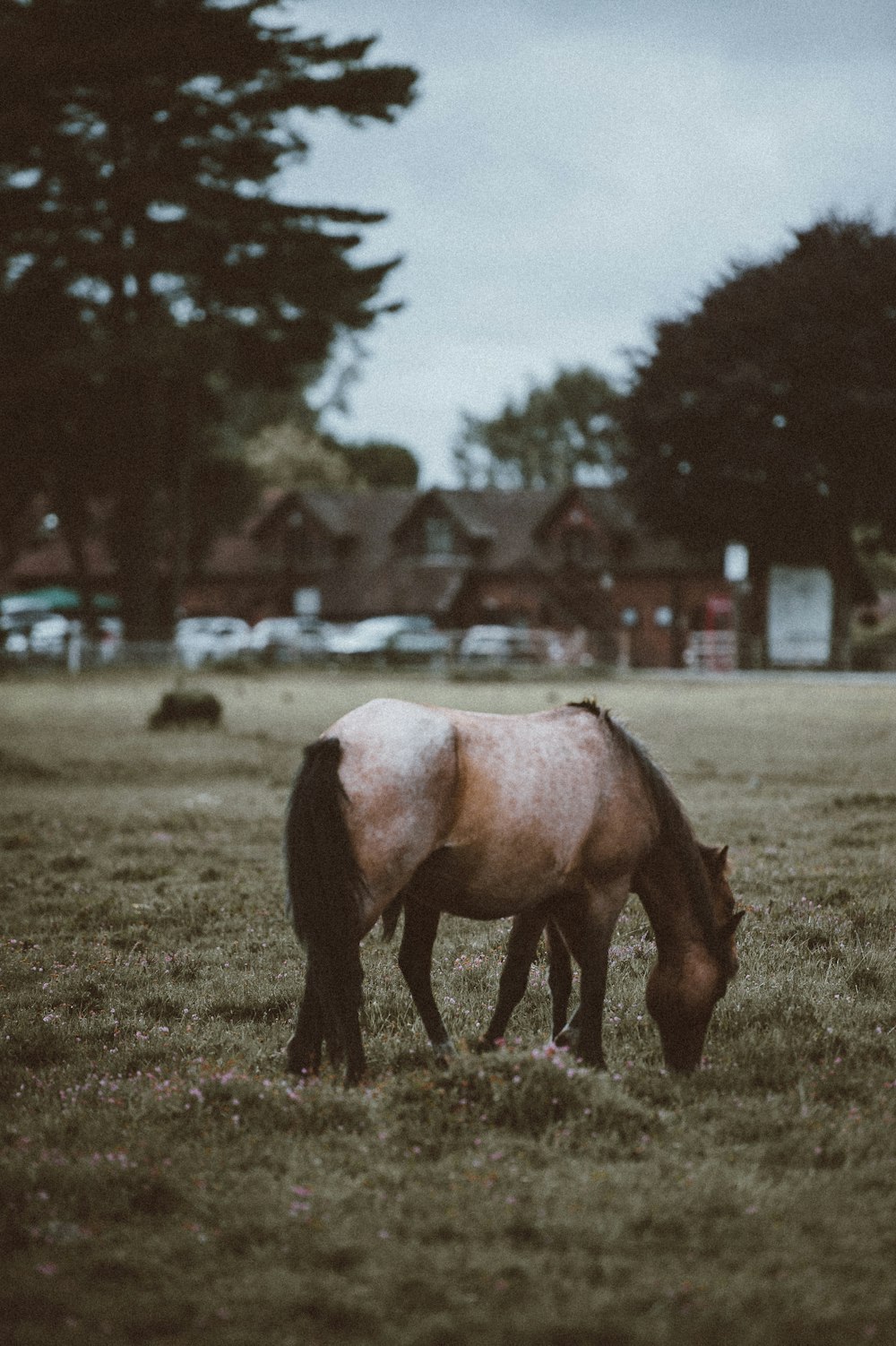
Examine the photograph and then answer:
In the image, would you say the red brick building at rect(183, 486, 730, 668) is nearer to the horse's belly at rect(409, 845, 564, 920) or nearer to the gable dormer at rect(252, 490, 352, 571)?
the gable dormer at rect(252, 490, 352, 571)

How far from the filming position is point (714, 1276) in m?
3.65

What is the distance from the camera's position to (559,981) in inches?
232

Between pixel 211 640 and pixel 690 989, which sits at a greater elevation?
pixel 211 640

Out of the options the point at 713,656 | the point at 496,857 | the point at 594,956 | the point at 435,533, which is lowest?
the point at 594,956

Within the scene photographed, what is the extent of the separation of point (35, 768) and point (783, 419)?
3895 centimetres

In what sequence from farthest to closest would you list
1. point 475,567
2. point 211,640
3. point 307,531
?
point 307,531, point 475,567, point 211,640

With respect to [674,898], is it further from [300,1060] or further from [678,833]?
[300,1060]

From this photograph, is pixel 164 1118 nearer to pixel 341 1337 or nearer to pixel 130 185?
pixel 341 1337

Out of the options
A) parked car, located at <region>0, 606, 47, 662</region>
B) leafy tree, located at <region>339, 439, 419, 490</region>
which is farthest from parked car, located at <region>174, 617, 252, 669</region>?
leafy tree, located at <region>339, 439, 419, 490</region>

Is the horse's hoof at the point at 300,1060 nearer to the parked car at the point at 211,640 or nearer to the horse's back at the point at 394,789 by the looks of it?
the horse's back at the point at 394,789

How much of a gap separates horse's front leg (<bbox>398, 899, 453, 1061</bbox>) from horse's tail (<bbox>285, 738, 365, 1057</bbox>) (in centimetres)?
55

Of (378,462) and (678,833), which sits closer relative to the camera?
(678,833)

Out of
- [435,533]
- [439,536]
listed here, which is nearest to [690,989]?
[439,536]

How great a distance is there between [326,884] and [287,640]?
5099 cm
